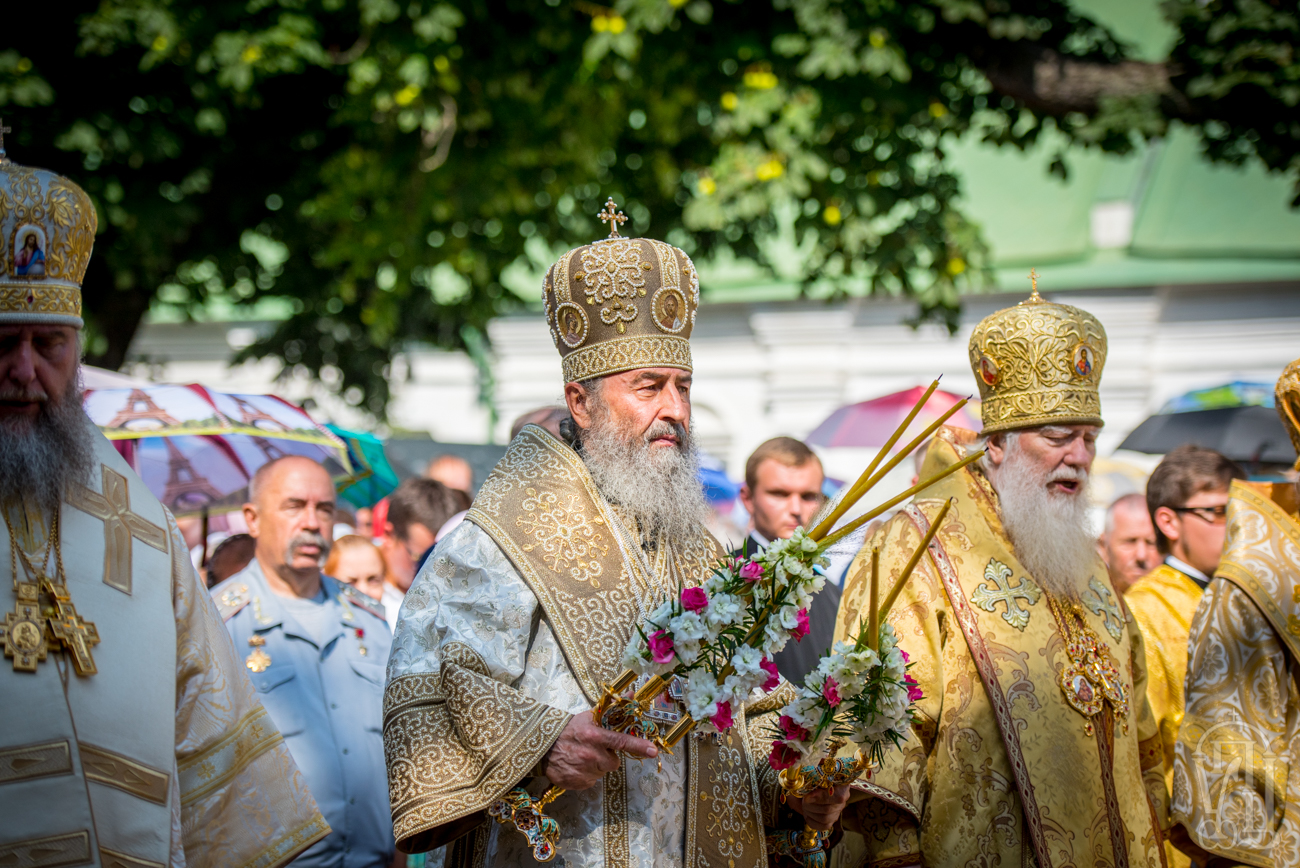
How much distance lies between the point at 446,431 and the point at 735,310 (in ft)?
16.1

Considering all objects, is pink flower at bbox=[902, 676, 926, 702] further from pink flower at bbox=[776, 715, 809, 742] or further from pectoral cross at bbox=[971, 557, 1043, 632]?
pectoral cross at bbox=[971, 557, 1043, 632]

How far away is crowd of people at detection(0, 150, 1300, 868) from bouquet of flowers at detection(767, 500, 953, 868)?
3.6 inches

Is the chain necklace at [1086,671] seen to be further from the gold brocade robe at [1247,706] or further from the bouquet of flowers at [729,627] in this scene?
the bouquet of flowers at [729,627]

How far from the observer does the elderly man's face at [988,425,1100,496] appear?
443 cm

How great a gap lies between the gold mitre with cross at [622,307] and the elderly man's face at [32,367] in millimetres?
1280

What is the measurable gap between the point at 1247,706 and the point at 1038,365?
4.00 feet

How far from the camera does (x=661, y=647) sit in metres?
2.90

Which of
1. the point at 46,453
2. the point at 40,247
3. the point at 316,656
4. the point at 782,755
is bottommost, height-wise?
the point at 316,656

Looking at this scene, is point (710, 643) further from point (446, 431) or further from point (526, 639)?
point (446, 431)

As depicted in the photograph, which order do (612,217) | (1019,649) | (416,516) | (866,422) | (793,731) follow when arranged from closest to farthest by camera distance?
(793,731) → (612,217) → (1019,649) → (416,516) → (866,422)

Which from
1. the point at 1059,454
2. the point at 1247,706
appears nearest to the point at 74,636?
the point at 1059,454

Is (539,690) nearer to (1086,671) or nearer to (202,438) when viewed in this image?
(1086,671)

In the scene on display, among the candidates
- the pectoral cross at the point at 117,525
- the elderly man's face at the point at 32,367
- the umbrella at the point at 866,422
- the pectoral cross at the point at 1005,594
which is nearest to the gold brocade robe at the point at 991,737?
the pectoral cross at the point at 1005,594

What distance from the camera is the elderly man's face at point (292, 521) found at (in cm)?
538
